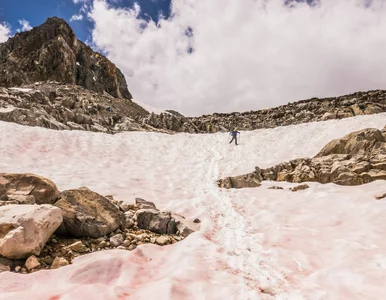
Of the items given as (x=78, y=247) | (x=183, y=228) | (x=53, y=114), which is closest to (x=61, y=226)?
(x=78, y=247)

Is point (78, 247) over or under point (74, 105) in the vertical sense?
under

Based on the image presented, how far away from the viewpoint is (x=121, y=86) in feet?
338

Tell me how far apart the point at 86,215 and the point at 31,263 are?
167 centimetres

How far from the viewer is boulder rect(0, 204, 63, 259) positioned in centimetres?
468

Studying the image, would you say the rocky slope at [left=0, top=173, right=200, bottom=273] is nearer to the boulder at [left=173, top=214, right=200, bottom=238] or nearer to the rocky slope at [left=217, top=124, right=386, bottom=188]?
the boulder at [left=173, top=214, right=200, bottom=238]

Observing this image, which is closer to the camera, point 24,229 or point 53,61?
point 24,229

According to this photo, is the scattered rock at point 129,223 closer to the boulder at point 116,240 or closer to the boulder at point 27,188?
the boulder at point 116,240

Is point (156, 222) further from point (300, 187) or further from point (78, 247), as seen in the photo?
point (300, 187)

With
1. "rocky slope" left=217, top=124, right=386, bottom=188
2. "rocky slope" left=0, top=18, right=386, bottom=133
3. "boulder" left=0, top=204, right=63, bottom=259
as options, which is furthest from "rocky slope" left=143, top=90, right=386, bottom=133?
"boulder" left=0, top=204, right=63, bottom=259

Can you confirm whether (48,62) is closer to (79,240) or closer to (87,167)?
(87,167)

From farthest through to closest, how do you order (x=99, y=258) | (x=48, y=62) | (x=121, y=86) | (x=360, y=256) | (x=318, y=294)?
(x=121, y=86)
(x=48, y=62)
(x=360, y=256)
(x=99, y=258)
(x=318, y=294)

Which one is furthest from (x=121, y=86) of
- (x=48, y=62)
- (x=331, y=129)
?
(x=331, y=129)

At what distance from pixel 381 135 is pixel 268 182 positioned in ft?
21.7

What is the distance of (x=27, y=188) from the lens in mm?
6809
